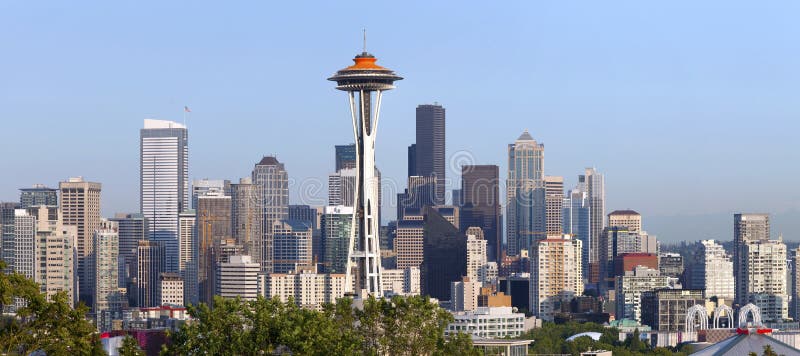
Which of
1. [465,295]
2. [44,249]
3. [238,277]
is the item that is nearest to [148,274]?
[44,249]

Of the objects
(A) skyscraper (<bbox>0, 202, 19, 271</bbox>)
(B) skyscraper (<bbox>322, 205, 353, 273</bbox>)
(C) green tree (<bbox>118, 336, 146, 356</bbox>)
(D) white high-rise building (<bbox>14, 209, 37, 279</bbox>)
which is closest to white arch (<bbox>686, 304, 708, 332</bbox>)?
(B) skyscraper (<bbox>322, 205, 353, 273</bbox>)

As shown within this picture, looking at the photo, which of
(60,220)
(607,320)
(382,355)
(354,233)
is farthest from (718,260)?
(382,355)

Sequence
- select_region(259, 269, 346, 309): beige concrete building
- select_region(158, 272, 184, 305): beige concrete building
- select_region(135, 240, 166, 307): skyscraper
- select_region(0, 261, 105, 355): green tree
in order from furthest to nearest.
Result: 1. select_region(135, 240, 166, 307): skyscraper
2. select_region(158, 272, 184, 305): beige concrete building
3. select_region(259, 269, 346, 309): beige concrete building
4. select_region(0, 261, 105, 355): green tree

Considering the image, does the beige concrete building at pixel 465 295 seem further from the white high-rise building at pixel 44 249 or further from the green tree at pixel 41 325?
the green tree at pixel 41 325

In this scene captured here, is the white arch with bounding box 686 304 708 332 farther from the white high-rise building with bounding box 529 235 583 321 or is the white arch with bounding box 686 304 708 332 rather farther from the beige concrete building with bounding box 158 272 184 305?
the beige concrete building with bounding box 158 272 184 305

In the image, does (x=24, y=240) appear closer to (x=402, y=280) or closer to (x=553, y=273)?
(x=402, y=280)

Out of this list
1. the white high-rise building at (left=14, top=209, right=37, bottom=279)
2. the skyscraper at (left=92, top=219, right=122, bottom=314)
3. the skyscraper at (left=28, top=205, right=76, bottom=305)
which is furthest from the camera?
the skyscraper at (left=28, top=205, right=76, bottom=305)
